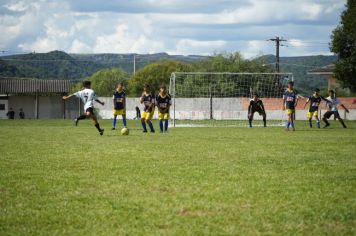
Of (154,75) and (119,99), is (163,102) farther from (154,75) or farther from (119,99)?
(154,75)

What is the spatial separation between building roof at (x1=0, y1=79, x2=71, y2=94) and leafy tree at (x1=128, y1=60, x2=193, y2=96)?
20.1m

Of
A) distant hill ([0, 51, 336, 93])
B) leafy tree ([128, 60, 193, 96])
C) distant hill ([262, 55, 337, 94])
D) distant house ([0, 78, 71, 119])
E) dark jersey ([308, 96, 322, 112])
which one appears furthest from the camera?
distant hill ([0, 51, 336, 93])

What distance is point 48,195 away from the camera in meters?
8.50

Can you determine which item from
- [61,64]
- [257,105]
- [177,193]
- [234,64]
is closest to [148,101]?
[257,105]

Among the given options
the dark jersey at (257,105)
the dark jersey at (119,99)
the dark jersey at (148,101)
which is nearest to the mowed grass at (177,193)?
the dark jersey at (148,101)

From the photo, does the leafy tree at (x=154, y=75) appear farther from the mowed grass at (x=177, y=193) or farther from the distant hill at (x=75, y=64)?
the mowed grass at (x=177, y=193)

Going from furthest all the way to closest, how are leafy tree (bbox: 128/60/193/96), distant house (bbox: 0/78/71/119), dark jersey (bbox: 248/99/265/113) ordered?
leafy tree (bbox: 128/60/193/96) → distant house (bbox: 0/78/71/119) → dark jersey (bbox: 248/99/265/113)

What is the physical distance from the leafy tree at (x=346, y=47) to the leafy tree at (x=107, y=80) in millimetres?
52765

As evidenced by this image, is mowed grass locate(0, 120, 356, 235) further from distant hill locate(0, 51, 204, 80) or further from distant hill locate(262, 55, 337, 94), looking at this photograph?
distant hill locate(0, 51, 204, 80)

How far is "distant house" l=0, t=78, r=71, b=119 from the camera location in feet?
248

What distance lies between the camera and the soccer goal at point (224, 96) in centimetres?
4809

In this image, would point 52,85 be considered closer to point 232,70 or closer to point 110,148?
point 232,70

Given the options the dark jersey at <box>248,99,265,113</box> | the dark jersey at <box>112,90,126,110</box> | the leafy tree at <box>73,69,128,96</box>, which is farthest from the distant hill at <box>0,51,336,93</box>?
the dark jersey at <box>112,90,126,110</box>

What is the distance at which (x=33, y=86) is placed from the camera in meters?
79.9
